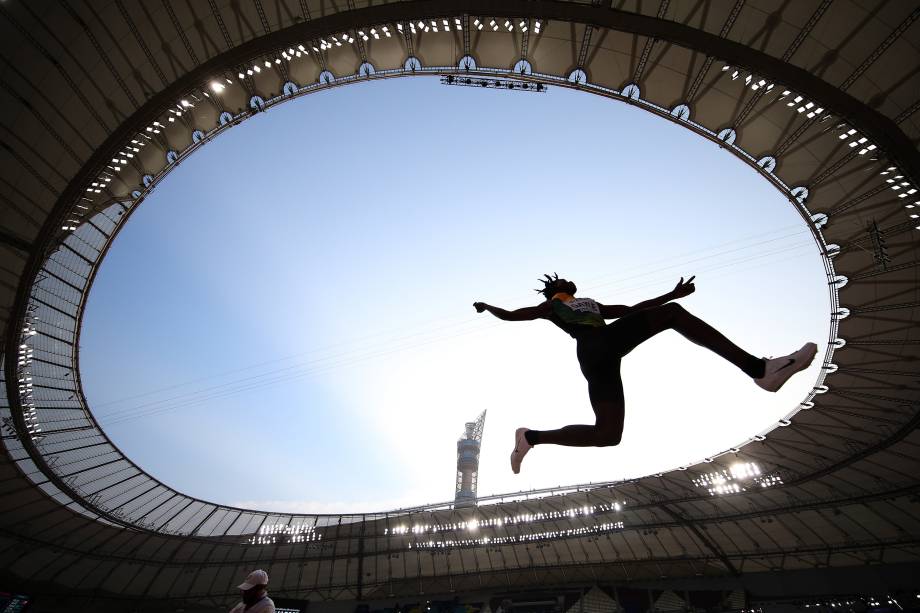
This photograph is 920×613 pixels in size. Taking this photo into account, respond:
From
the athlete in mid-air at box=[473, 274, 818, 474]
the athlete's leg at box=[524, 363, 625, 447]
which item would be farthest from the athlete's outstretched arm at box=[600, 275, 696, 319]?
the athlete's leg at box=[524, 363, 625, 447]

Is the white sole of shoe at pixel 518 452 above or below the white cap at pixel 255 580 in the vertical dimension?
above

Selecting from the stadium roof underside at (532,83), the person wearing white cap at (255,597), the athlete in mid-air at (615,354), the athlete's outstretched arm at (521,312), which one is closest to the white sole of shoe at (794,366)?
the athlete in mid-air at (615,354)

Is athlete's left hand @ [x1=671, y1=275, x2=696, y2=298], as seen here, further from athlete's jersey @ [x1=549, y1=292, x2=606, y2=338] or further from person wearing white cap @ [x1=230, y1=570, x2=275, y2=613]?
person wearing white cap @ [x1=230, y1=570, x2=275, y2=613]

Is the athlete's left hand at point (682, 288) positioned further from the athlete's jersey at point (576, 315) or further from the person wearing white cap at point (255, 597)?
the person wearing white cap at point (255, 597)

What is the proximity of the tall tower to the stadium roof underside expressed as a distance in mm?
112193

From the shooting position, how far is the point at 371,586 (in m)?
41.1

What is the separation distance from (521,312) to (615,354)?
1333 millimetres

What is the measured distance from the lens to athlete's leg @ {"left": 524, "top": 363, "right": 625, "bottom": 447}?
16.0 feet

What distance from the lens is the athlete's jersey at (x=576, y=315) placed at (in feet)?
18.2

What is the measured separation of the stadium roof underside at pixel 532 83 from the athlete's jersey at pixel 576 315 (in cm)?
1350

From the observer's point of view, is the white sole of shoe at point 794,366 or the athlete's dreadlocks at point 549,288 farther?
the athlete's dreadlocks at point 549,288

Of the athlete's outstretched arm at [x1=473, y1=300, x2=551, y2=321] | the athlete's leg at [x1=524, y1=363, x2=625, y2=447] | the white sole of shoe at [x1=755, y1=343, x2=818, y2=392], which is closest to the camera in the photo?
the white sole of shoe at [x1=755, y1=343, x2=818, y2=392]

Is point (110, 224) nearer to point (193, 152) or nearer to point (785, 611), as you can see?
point (193, 152)

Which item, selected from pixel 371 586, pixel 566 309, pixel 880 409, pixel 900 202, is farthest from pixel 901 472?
pixel 371 586
